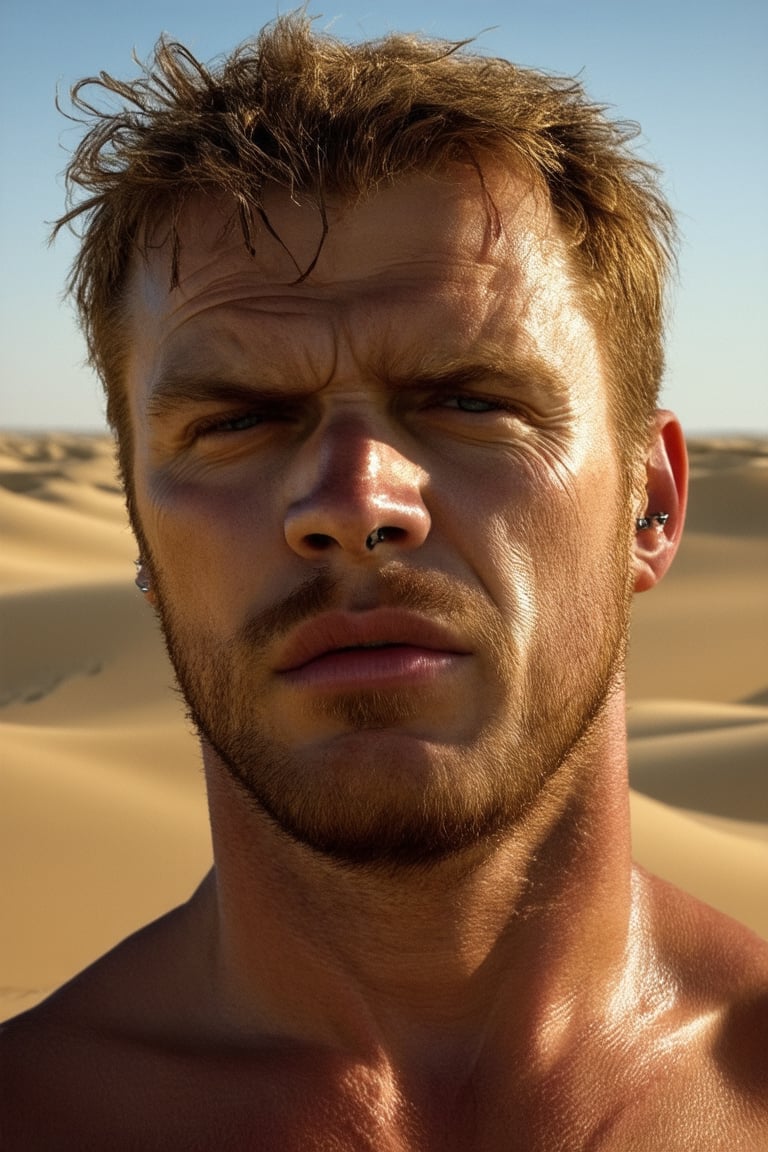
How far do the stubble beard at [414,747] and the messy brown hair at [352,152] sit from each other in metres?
0.64

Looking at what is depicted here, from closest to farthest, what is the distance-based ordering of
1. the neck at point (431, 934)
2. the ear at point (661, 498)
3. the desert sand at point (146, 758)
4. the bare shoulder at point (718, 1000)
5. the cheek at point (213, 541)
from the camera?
the cheek at point (213, 541) → the neck at point (431, 934) → the bare shoulder at point (718, 1000) → the ear at point (661, 498) → the desert sand at point (146, 758)

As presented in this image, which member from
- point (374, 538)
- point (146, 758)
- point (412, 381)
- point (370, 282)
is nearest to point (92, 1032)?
point (374, 538)

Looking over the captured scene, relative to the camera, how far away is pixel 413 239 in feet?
8.13

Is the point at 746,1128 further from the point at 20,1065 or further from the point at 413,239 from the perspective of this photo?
the point at 413,239

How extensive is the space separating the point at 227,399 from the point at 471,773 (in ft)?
2.57

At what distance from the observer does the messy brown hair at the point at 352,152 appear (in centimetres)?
256

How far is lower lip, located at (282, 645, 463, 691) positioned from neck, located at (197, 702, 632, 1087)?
1.23ft

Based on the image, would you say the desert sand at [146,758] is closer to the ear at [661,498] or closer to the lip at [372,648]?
the ear at [661,498]

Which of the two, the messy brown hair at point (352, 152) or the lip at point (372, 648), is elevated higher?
the messy brown hair at point (352, 152)

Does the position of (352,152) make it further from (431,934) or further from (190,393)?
(431,934)

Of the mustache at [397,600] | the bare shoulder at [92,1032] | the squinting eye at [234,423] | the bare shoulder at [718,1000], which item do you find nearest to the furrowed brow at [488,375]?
the squinting eye at [234,423]

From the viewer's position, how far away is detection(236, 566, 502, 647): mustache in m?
2.25

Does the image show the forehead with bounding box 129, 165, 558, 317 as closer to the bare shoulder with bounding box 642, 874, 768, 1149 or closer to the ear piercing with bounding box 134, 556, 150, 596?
the ear piercing with bounding box 134, 556, 150, 596

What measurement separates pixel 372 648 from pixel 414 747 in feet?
0.55
